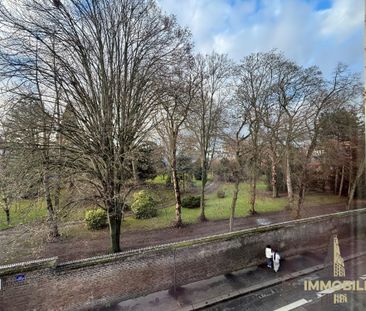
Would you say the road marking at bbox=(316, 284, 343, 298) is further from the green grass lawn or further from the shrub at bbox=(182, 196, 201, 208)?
the shrub at bbox=(182, 196, 201, 208)

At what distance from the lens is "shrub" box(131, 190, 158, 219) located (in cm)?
1565

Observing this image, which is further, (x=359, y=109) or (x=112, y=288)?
(x=359, y=109)

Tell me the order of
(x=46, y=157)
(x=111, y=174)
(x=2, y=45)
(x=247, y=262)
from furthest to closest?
1. (x=247, y=262)
2. (x=111, y=174)
3. (x=46, y=157)
4. (x=2, y=45)

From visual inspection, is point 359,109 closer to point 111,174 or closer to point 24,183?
point 111,174

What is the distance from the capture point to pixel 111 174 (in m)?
9.10

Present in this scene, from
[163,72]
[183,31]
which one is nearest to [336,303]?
[163,72]

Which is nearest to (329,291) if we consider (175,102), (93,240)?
(175,102)

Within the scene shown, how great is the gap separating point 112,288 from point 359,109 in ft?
57.7

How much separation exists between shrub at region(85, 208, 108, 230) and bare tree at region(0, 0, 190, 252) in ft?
14.0

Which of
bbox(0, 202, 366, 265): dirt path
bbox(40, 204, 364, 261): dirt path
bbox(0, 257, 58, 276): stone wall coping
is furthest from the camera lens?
bbox(40, 204, 364, 261): dirt path

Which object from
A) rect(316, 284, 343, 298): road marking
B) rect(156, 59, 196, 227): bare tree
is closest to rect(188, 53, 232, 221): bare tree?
rect(156, 59, 196, 227): bare tree

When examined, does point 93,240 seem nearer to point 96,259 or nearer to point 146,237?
point 146,237

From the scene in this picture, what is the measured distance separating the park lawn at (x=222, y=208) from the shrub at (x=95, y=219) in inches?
57.8

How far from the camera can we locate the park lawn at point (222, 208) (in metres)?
15.2
